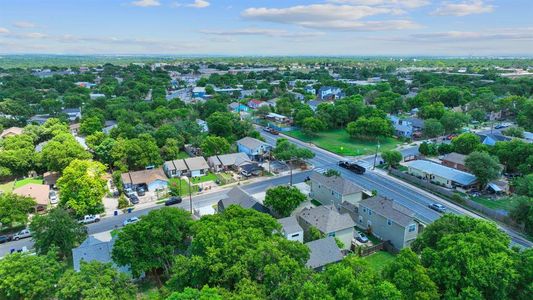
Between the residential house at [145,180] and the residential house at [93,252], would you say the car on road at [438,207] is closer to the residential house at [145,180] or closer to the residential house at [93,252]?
the residential house at [93,252]

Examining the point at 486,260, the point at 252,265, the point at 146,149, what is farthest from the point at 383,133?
the point at 252,265

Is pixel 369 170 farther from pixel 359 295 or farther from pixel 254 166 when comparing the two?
pixel 359 295

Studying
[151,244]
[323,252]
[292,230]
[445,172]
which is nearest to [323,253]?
[323,252]

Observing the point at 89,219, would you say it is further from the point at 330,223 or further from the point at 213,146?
the point at 330,223

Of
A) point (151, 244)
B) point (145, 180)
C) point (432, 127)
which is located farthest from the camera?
point (432, 127)

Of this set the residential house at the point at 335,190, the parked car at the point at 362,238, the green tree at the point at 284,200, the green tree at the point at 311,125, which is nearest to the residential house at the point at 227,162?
the residential house at the point at 335,190

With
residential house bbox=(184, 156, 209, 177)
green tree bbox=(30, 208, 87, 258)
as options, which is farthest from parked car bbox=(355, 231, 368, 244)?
residential house bbox=(184, 156, 209, 177)
